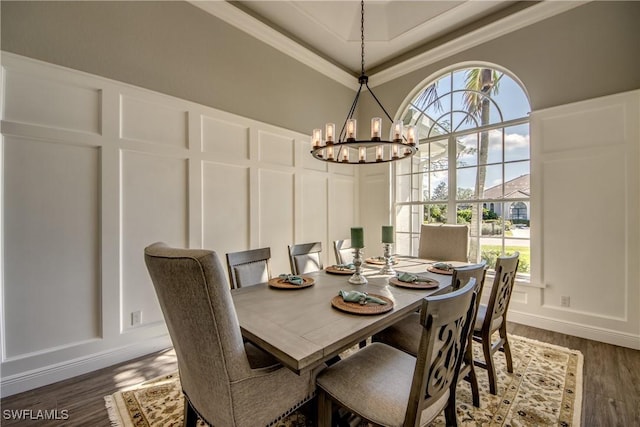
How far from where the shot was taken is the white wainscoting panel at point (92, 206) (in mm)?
1947

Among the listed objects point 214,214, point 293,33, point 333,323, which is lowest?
point 333,323

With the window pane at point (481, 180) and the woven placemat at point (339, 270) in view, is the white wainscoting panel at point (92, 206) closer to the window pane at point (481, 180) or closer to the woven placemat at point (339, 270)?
the woven placemat at point (339, 270)

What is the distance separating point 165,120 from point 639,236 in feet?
15.1

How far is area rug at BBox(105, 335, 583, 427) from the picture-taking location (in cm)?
162

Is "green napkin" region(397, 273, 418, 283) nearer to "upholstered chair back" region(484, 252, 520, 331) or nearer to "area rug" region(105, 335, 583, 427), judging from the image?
"upholstered chair back" region(484, 252, 520, 331)

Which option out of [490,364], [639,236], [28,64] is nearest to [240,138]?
[28,64]

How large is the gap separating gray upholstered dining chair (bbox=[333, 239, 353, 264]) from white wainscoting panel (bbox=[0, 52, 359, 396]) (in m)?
1.16

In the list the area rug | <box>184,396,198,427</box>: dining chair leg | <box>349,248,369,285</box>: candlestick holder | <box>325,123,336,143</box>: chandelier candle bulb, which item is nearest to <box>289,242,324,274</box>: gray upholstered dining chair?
<box>349,248,369,285</box>: candlestick holder

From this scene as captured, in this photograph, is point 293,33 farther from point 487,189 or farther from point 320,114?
point 487,189

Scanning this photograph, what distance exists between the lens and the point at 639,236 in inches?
98.7

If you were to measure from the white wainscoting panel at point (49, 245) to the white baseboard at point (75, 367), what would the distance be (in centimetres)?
15

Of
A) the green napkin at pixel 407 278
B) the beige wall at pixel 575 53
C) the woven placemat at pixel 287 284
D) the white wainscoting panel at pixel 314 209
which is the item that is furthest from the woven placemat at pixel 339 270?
the beige wall at pixel 575 53

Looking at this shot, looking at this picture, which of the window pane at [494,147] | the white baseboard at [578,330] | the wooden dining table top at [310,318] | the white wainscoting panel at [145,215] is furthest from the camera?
the window pane at [494,147]

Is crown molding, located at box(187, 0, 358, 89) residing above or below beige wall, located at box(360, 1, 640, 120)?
above
